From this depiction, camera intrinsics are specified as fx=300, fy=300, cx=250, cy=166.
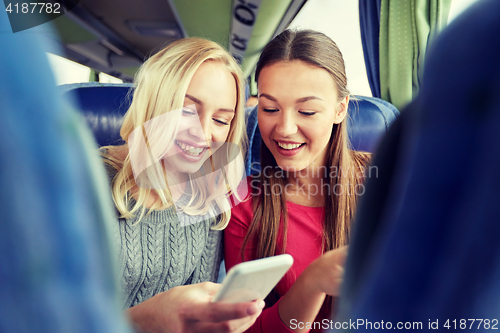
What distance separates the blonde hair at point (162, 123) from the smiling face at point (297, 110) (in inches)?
3.3

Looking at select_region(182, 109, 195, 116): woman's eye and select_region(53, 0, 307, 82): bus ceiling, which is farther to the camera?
select_region(53, 0, 307, 82): bus ceiling

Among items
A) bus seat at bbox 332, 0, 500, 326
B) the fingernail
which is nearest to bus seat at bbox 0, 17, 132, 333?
bus seat at bbox 332, 0, 500, 326

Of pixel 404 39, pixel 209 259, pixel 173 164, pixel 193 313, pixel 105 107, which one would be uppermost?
pixel 404 39

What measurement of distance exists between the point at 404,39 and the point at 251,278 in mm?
1258

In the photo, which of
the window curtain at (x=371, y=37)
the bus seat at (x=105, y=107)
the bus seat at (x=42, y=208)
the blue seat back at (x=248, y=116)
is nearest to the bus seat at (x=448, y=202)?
the bus seat at (x=42, y=208)

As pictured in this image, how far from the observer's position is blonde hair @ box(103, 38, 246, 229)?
756 mm

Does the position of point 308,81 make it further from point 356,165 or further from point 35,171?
point 35,171

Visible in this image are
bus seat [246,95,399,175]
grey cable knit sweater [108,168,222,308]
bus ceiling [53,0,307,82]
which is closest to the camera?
grey cable knit sweater [108,168,222,308]

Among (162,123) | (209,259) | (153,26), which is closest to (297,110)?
(162,123)

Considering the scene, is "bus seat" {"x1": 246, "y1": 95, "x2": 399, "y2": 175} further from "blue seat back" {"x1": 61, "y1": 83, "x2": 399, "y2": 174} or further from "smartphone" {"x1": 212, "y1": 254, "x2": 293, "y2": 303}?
"smartphone" {"x1": 212, "y1": 254, "x2": 293, "y2": 303}

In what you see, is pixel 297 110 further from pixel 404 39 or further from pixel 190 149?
pixel 404 39

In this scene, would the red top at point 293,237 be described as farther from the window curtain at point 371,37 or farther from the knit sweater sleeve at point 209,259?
the window curtain at point 371,37

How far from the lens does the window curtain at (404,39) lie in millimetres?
1167

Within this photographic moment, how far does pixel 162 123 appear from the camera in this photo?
0.79 m
